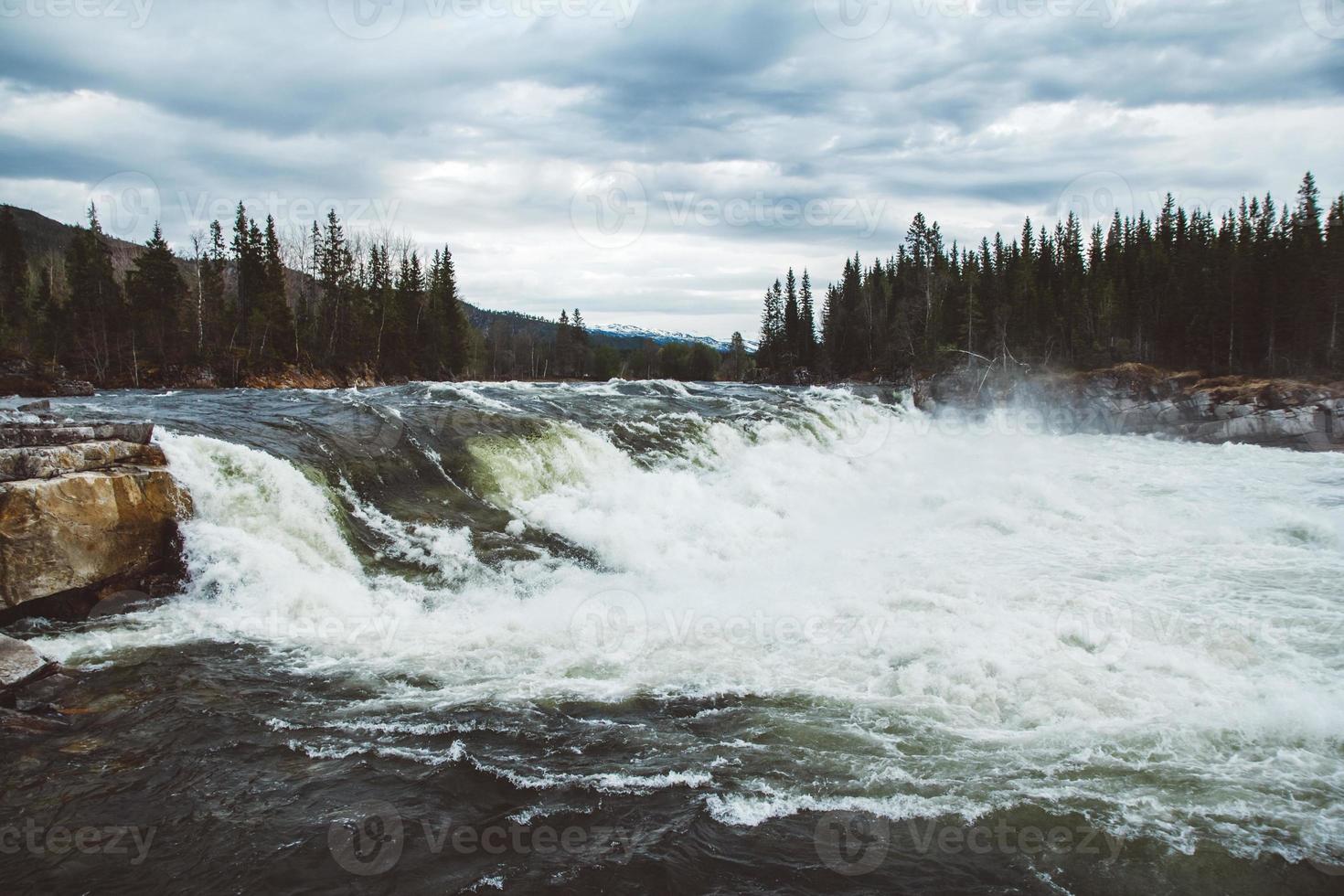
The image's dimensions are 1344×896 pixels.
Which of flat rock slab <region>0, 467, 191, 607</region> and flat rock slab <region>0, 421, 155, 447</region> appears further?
flat rock slab <region>0, 421, 155, 447</region>

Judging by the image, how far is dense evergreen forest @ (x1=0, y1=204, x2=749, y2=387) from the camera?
4116 centimetres

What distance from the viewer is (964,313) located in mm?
63094

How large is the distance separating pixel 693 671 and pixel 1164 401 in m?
45.9

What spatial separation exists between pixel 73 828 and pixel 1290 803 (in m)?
7.93

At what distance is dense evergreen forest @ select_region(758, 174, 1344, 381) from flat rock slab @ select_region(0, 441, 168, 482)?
54.5 meters

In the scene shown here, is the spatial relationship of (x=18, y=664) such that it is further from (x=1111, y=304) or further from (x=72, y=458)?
(x=1111, y=304)

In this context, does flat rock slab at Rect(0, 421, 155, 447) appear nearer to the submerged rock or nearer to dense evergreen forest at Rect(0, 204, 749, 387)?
the submerged rock

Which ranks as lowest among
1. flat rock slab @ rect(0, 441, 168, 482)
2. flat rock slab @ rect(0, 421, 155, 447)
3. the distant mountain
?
flat rock slab @ rect(0, 441, 168, 482)

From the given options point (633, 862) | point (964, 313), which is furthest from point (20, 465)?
point (964, 313)

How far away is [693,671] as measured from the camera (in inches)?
279

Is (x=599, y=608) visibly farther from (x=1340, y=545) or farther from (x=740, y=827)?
(x=1340, y=545)

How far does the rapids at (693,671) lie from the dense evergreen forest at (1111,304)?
4243 cm

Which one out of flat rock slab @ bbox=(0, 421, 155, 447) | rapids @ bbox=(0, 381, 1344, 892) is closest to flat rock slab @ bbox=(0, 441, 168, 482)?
flat rock slab @ bbox=(0, 421, 155, 447)

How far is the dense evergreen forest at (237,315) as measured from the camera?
135 feet
